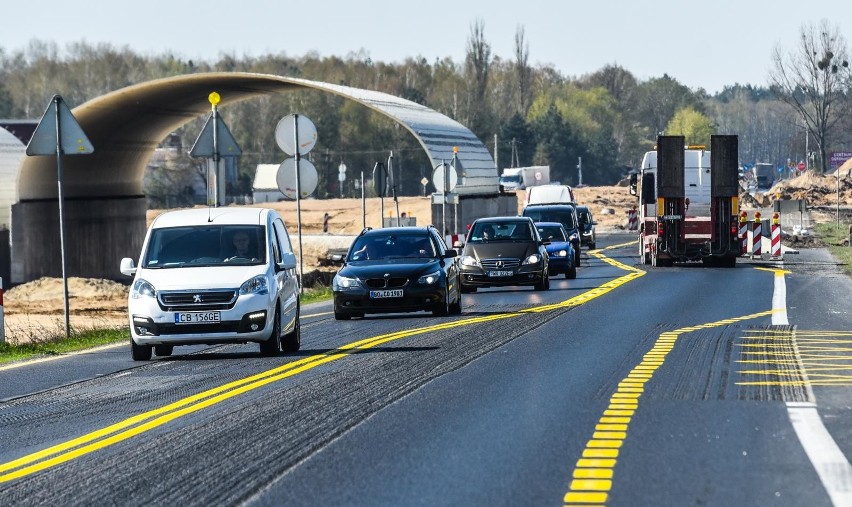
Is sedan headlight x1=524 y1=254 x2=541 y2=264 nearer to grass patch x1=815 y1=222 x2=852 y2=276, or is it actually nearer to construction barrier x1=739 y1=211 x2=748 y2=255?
grass patch x1=815 y1=222 x2=852 y2=276

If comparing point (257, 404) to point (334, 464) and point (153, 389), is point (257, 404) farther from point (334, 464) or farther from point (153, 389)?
point (334, 464)

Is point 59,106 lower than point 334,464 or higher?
higher

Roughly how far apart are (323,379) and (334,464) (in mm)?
5211

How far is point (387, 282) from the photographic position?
77.0 ft

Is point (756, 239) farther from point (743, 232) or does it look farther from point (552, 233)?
point (552, 233)

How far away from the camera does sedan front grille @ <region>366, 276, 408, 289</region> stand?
76.8 feet

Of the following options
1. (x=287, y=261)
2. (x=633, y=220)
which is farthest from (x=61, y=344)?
(x=633, y=220)

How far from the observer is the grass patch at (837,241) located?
42.2 meters

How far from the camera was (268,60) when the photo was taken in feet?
573

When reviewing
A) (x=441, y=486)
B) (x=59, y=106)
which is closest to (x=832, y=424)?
(x=441, y=486)

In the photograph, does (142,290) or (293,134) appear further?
(293,134)

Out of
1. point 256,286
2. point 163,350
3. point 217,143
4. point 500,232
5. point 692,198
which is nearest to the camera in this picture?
point 256,286

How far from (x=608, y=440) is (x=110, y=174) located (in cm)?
4592

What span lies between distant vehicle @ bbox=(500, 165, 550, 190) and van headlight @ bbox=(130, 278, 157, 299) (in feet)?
351
